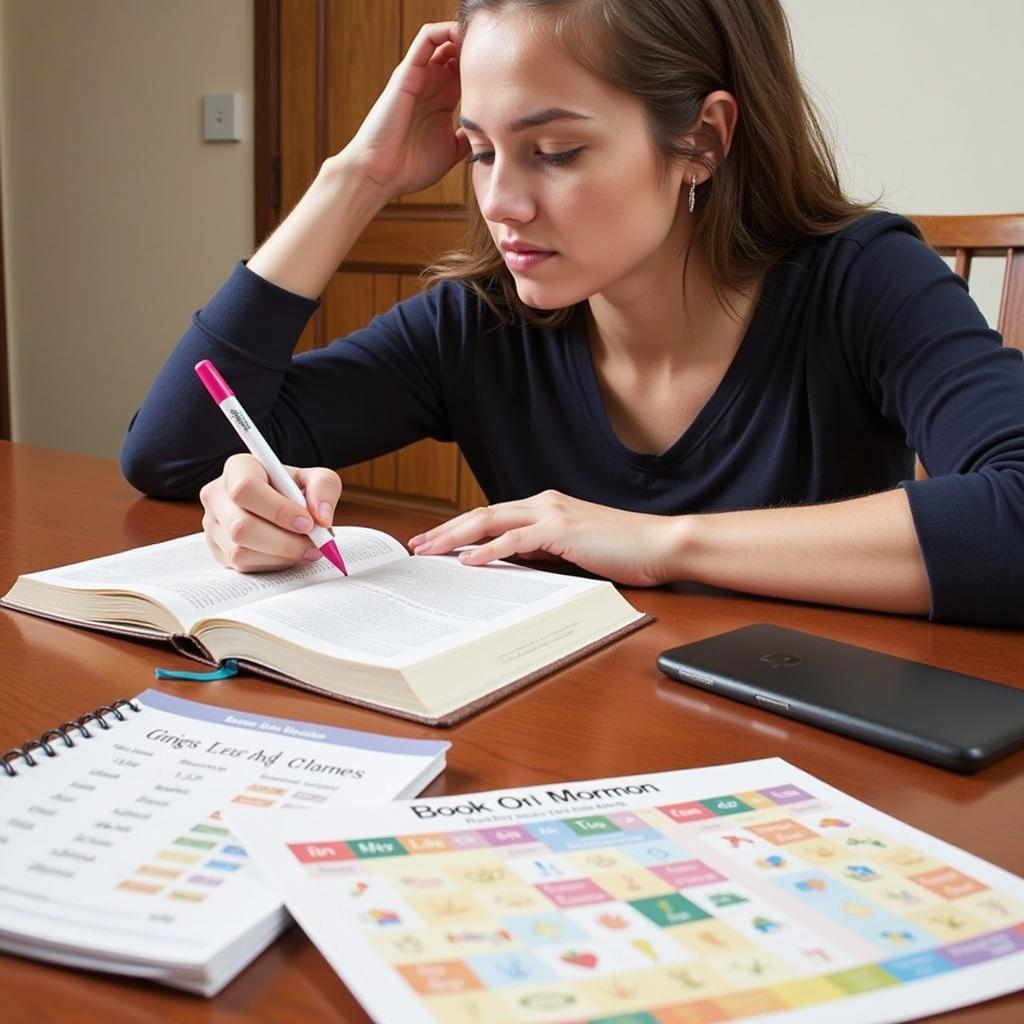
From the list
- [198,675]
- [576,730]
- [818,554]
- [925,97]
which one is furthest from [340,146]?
[576,730]

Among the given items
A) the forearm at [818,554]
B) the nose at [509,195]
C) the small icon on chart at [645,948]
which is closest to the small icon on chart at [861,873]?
the small icon on chart at [645,948]

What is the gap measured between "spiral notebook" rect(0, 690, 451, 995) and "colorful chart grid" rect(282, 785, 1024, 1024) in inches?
1.7

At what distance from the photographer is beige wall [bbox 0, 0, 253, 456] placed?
3482 mm

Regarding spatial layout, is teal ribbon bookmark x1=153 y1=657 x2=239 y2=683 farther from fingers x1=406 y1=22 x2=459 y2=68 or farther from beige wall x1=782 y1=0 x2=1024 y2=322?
beige wall x1=782 y1=0 x2=1024 y2=322

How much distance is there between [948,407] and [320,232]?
0.72m

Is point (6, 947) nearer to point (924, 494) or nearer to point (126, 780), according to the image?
point (126, 780)

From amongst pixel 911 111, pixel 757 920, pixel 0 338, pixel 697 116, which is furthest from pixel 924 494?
pixel 0 338

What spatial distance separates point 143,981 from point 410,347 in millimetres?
1066

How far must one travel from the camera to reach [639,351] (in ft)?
4.42

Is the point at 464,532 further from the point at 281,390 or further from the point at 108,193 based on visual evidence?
the point at 108,193

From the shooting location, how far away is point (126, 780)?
1.79ft

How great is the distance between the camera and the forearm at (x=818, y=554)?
927 millimetres

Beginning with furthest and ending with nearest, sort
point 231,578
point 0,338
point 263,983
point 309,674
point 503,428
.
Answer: point 0,338
point 503,428
point 231,578
point 309,674
point 263,983

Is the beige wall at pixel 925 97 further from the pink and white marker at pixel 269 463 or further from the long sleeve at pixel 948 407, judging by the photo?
the pink and white marker at pixel 269 463
